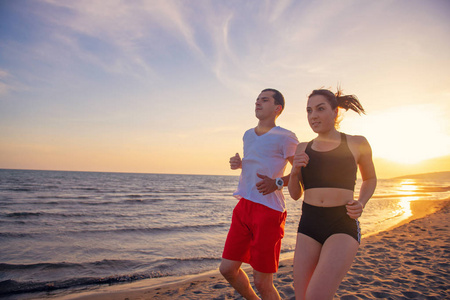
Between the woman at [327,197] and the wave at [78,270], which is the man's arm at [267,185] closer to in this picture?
the woman at [327,197]

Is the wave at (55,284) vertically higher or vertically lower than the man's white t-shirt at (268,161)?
lower

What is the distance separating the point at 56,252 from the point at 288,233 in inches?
313

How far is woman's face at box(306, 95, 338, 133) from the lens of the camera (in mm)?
2795

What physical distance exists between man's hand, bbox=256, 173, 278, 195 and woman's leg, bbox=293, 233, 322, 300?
2.20 feet

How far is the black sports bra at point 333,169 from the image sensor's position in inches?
102

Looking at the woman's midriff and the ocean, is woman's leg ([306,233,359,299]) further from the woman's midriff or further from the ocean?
the ocean

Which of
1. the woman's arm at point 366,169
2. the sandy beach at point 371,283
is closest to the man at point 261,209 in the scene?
the woman's arm at point 366,169

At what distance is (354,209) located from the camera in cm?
236

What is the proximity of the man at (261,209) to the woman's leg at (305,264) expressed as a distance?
0.52m

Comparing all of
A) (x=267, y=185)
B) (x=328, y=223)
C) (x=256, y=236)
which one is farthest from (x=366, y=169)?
(x=256, y=236)

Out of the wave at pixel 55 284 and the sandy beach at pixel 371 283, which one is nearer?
the sandy beach at pixel 371 283

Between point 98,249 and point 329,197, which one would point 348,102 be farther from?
point 98,249

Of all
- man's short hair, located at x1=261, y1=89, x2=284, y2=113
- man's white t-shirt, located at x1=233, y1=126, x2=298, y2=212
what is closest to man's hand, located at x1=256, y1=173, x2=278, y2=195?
man's white t-shirt, located at x1=233, y1=126, x2=298, y2=212

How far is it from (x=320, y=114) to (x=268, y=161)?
2.72ft
